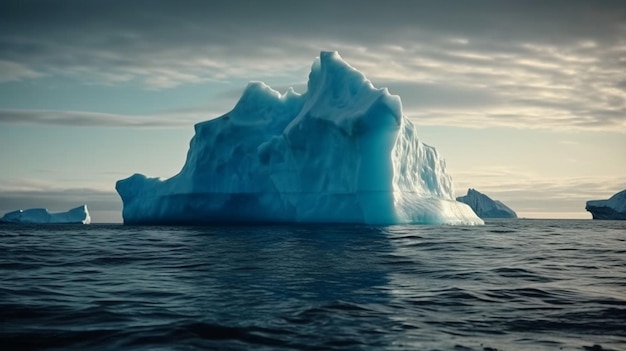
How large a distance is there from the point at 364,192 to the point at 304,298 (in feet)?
76.3

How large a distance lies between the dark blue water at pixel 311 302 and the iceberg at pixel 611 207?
70856mm

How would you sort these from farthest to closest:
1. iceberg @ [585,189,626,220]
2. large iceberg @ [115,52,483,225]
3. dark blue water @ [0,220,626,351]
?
iceberg @ [585,189,626,220], large iceberg @ [115,52,483,225], dark blue water @ [0,220,626,351]

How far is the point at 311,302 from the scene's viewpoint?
8805 millimetres

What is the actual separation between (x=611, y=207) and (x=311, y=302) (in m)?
82.1

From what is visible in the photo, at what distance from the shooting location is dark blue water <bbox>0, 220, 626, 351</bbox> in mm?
6539

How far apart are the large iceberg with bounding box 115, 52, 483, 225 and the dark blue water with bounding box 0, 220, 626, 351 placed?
52.9 feet

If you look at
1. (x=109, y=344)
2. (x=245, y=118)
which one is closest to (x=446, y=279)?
(x=109, y=344)

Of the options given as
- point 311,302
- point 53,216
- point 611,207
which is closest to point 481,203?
point 611,207

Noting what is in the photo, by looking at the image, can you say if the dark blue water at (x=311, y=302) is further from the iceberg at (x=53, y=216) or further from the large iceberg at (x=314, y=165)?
the iceberg at (x=53, y=216)

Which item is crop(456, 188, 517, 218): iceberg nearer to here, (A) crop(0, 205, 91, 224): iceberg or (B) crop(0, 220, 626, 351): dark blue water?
(A) crop(0, 205, 91, 224): iceberg

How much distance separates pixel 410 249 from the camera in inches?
690

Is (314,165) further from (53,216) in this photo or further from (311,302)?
(53,216)

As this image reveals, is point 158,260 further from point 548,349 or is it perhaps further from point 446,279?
point 548,349

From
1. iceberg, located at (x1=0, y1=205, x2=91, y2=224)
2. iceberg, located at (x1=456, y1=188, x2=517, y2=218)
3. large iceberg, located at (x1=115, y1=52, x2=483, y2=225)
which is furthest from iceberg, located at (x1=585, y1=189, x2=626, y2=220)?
iceberg, located at (x1=0, y1=205, x2=91, y2=224)
